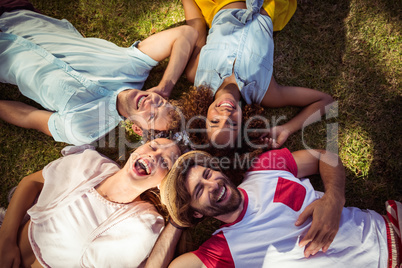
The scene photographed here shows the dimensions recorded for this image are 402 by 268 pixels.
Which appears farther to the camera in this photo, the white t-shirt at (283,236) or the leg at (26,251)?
the leg at (26,251)

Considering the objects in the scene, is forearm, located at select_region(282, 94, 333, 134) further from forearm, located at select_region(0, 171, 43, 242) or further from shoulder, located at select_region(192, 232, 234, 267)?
forearm, located at select_region(0, 171, 43, 242)

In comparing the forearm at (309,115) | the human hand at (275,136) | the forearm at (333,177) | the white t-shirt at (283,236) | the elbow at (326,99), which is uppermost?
the elbow at (326,99)

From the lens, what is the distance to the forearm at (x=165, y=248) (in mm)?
2457

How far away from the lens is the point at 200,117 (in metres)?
2.88

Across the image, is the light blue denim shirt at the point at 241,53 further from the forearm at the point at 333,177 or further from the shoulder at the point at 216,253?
Result: the shoulder at the point at 216,253

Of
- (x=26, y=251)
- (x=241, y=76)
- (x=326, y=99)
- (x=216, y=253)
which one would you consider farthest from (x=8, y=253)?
(x=326, y=99)

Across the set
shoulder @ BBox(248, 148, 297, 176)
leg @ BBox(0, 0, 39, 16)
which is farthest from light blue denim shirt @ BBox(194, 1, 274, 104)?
leg @ BBox(0, 0, 39, 16)

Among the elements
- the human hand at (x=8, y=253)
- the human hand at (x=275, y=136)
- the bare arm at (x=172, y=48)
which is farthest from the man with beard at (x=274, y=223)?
the human hand at (x=8, y=253)

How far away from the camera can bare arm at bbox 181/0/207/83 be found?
10.2ft

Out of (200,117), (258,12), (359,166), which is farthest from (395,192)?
(258,12)

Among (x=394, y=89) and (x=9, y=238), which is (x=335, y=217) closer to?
(x=394, y=89)

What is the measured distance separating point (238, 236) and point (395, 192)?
199cm

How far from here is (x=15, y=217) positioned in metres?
2.62

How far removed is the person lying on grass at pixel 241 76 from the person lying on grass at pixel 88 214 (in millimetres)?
622
